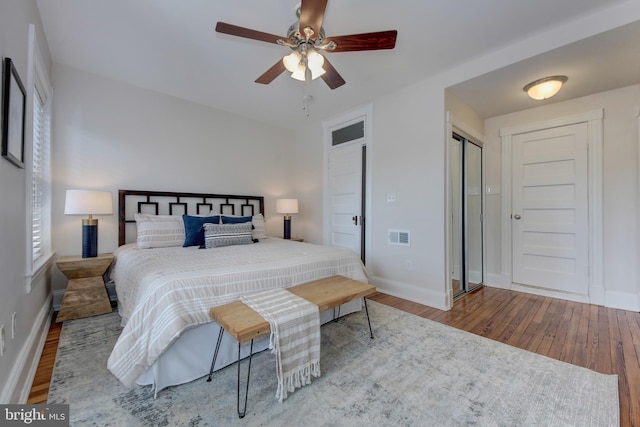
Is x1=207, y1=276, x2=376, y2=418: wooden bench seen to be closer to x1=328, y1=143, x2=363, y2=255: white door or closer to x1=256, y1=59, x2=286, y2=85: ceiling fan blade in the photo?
x1=328, y1=143, x2=363, y2=255: white door

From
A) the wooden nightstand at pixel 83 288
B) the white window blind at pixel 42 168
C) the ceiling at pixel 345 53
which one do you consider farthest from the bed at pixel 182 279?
the ceiling at pixel 345 53

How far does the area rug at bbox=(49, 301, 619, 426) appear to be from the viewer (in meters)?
1.38

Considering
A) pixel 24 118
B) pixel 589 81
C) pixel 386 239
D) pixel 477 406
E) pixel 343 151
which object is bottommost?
pixel 477 406

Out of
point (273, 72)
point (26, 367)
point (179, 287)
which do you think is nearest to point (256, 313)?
point (179, 287)

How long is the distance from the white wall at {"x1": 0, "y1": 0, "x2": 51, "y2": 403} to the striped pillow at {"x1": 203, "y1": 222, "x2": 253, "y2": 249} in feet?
4.46

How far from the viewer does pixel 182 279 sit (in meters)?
1.64

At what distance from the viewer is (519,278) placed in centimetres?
364

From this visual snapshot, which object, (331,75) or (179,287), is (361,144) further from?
(179,287)

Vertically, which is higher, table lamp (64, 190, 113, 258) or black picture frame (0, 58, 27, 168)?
black picture frame (0, 58, 27, 168)

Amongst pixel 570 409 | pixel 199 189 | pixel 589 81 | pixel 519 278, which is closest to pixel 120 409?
pixel 570 409

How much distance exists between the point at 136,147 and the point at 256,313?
3.02 metres

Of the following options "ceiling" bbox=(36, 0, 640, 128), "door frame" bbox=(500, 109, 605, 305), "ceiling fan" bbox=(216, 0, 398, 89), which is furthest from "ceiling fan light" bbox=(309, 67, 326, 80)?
"door frame" bbox=(500, 109, 605, 305)

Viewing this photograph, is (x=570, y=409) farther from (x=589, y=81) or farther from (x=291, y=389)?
(x=589, y=81)

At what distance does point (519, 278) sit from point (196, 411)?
4.11 meters
